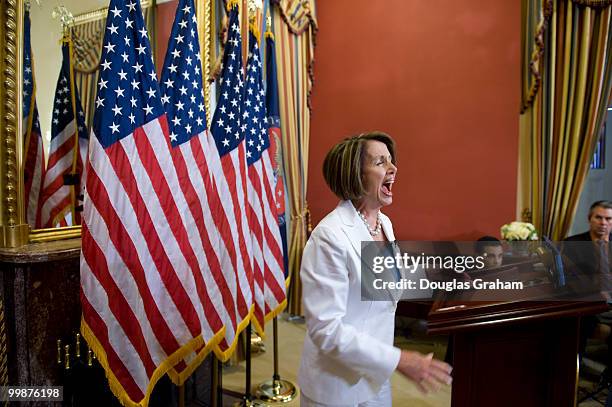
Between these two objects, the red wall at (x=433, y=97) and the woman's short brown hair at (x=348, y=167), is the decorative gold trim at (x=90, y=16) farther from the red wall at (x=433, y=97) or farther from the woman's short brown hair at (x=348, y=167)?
the red wall at (x=433, y=97)

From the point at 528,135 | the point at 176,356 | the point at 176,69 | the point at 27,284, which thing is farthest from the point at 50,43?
the point at 528,135

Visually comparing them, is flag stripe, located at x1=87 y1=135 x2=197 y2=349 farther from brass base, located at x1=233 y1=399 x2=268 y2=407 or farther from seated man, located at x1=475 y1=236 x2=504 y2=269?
seated man, located at x1=475 y1=236 x2=504 y2=269

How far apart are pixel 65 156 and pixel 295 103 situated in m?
2.38

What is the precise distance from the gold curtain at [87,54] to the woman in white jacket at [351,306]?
1.35 metres

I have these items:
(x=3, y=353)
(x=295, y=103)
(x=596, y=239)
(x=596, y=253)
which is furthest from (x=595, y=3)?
(x=3, y=353)

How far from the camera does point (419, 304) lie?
3.26 m

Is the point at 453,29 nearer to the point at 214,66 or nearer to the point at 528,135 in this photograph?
the point at 528,135

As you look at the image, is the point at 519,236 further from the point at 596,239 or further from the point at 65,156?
the point at 65,156

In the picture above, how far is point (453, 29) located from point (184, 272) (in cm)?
335

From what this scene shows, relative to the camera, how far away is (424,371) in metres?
1.13

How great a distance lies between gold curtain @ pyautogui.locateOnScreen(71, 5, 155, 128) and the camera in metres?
2.03

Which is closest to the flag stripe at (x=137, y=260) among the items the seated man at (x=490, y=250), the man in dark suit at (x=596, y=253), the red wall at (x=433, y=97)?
the seated man at (x=490, y=250)

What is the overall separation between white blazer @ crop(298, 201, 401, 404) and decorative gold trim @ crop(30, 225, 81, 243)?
1.23 meters

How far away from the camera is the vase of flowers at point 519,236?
3182 millimetres
